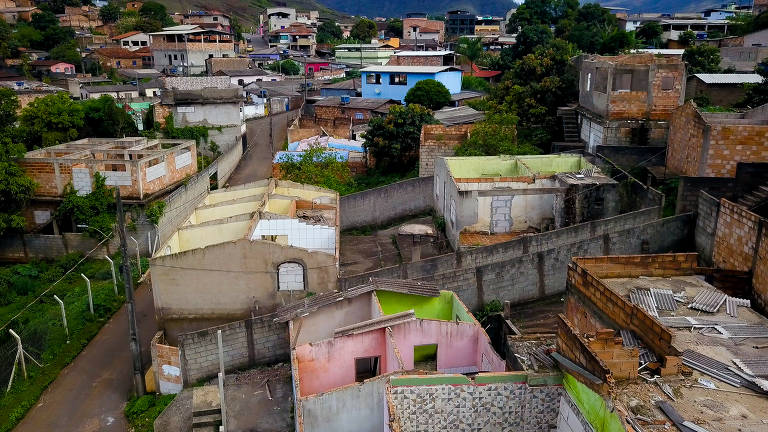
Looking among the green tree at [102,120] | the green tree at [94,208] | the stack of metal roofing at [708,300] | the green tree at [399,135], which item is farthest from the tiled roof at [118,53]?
the stack of metal roofing at [708,300]

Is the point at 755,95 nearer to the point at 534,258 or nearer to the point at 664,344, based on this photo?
the point at 534,258

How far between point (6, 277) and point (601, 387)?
78.1 ft

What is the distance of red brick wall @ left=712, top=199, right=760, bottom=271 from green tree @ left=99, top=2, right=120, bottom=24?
10022cm

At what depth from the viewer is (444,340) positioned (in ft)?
46.2

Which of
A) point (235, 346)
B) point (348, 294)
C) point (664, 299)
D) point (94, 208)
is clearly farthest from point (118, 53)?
point (664, 299)

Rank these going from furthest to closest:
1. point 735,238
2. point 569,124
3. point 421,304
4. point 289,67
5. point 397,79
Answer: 1. point 289,67
2. point 397,79
3. point 569,124
4. point 421,304
5. point 735,238

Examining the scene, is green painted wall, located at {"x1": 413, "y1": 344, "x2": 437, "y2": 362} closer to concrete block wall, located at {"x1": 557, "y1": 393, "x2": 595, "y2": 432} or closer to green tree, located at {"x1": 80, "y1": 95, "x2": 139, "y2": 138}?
concrete block wall, located at {"x1": 557, "y1": 393, "x2": 595, "y2": 432}

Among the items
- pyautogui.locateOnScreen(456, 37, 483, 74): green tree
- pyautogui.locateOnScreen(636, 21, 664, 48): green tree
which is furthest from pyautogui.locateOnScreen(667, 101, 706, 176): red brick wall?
pyautogui.locateOnScreen(456, 37, 483, 74): green tree

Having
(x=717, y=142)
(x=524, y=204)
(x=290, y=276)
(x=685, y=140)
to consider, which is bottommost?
(x=290, y=276)

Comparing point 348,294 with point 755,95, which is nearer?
point 348,294

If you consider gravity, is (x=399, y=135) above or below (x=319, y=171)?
above

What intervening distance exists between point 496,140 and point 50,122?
24464 millimetres

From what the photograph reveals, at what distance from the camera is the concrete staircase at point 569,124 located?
27703 mm

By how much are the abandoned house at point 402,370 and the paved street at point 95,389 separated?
5.56 meters
